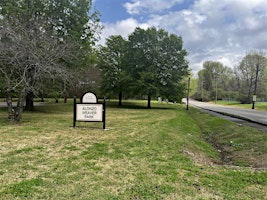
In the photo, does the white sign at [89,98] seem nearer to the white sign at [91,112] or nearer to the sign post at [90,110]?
the sign post at [90,110]

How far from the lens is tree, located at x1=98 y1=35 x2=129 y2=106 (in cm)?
2811

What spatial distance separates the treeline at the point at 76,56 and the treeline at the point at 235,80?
24512 millimetres

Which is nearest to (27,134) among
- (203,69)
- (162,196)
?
(162,196)

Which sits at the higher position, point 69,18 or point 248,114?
point 69,18

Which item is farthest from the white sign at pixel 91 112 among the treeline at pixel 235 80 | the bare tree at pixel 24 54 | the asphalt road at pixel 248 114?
the treeline at pixel 235 80

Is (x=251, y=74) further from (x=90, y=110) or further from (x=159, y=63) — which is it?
(x=90, y=110)

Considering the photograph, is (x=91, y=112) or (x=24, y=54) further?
(x=91, y=112)

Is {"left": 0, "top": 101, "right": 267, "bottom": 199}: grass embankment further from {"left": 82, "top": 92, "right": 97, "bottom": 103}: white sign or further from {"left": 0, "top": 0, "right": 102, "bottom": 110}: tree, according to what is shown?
{"left": 0, "top": 0, "right": 102, "bottom": 110}: tree

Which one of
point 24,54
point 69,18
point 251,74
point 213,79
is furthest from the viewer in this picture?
point 213,79

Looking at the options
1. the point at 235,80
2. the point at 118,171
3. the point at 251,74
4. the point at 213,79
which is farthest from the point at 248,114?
the point at 213,79

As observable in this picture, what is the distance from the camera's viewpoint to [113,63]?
29469mm

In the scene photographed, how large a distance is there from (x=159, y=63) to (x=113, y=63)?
6.79 metres

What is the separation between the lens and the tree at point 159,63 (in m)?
25.2

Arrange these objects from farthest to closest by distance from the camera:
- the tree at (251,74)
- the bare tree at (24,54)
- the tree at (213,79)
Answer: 1. the tree at (213,79)
2. the tree at (251,74)
3. the bare tree at (24,54)
